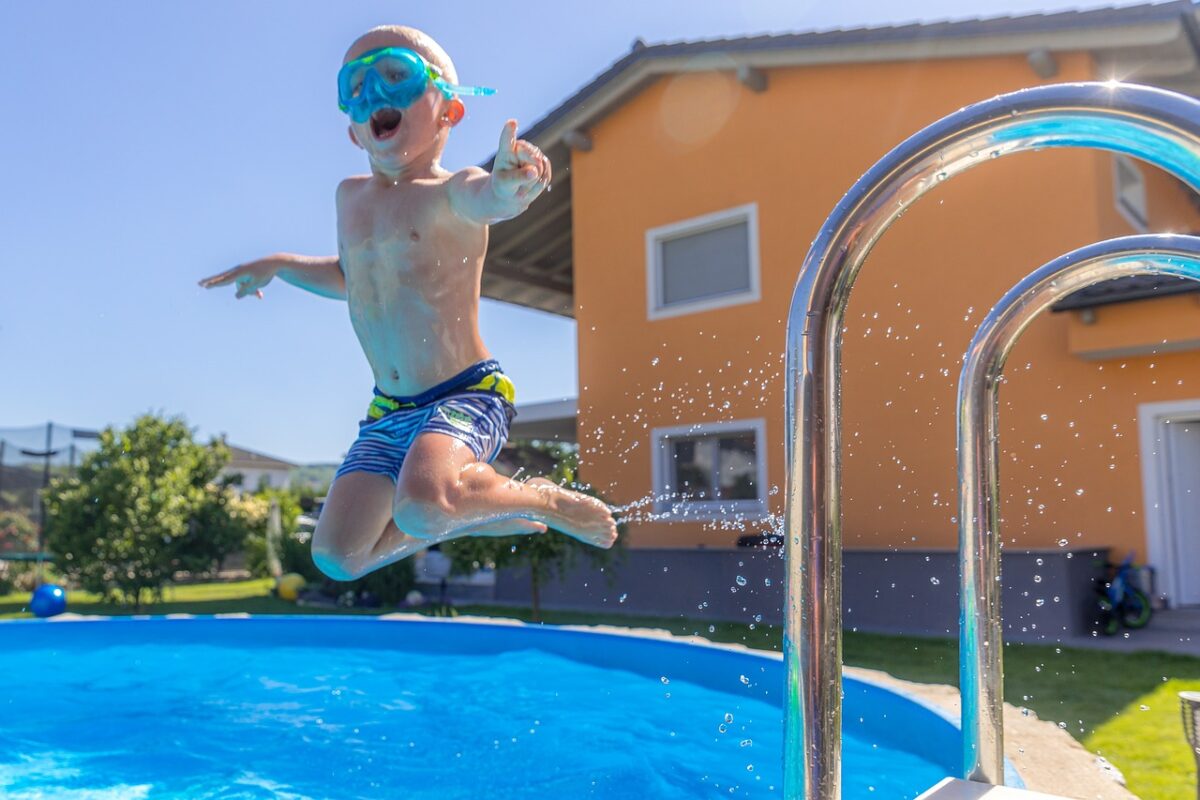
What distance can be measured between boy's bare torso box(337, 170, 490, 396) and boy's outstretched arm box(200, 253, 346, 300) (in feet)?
0.81

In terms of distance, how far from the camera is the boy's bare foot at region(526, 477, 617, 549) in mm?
2807

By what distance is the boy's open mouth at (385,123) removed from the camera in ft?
8.91

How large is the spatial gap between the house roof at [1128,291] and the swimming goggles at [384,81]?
6.35 m

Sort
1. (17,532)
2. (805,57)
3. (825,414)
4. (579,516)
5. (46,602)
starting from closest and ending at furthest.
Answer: (825,414)
(579,516)
(46,602)
(805,57)
(17,532)

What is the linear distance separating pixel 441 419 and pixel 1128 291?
6722mm

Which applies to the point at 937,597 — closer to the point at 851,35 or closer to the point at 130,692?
the point at 851,35

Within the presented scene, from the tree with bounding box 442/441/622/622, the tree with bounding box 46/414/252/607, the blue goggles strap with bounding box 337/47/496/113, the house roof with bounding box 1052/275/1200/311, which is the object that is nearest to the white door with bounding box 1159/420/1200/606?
the house roof with bounding box 1052/275/1200/311

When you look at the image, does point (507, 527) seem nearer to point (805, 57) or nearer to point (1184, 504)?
point (1184, 504)

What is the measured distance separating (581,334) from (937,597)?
17.8 feet

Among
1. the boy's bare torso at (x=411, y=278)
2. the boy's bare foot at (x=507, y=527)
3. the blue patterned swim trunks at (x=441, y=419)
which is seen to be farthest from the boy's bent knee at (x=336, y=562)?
the boy's bare torso at (x=411, y=278)

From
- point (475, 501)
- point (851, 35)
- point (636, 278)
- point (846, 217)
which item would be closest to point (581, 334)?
point (636, 278)

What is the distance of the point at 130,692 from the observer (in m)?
6.17

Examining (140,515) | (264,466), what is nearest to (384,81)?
(140,515)

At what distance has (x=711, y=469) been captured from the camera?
34.4 ft
